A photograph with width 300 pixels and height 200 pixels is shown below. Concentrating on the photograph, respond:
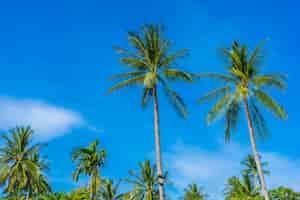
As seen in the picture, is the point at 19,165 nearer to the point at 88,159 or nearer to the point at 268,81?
the point at 88,159

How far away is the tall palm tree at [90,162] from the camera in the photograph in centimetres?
4125

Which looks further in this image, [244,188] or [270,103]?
[244,188]

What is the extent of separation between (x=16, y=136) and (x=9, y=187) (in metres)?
5.99

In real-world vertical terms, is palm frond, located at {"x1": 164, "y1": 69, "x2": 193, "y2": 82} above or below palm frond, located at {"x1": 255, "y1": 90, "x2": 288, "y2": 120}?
above

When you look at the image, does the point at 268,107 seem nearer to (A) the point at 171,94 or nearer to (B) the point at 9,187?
(A) the point at 171,94

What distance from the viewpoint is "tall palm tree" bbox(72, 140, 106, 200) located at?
135 feet

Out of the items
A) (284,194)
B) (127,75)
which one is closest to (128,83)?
(127,75)

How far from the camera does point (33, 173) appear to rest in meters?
42.4

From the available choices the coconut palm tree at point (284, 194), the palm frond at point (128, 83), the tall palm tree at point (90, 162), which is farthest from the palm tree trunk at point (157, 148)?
the coconut palm tree at point (284, 194)

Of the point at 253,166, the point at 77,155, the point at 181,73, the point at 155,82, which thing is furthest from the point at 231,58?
the point at 253,166

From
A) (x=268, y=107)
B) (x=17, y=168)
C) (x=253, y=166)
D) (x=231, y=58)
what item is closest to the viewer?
(x=268, y=107)

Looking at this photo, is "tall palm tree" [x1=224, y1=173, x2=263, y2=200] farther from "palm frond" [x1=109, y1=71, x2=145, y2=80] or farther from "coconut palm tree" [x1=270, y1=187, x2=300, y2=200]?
"palm frond" [x1=109, y1=71, x2=145, y2=80]

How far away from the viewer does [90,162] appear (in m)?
41.2

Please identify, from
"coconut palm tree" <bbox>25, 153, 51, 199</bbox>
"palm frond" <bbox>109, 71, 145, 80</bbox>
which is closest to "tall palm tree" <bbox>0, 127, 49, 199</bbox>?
"coconut palm tree" <bbox>25, 153, 51, 199</bbox>
